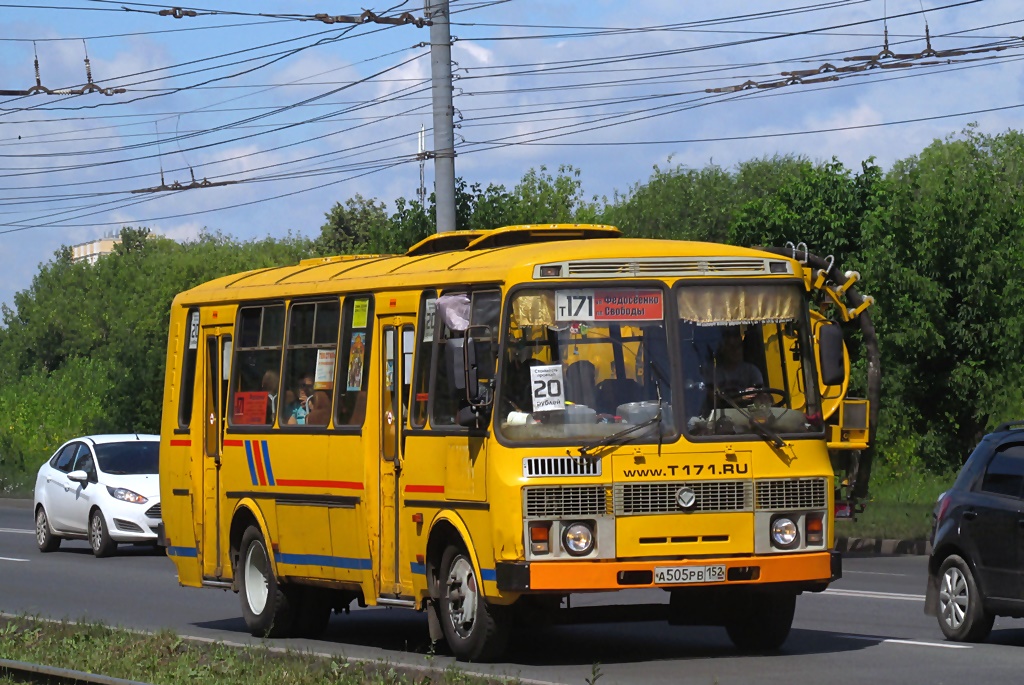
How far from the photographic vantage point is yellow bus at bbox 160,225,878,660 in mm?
10906

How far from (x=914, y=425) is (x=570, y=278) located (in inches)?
801

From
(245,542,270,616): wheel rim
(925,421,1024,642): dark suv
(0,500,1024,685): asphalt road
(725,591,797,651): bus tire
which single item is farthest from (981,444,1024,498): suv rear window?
(245,542,270,616): wheel rim

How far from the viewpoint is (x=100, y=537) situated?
25.0m

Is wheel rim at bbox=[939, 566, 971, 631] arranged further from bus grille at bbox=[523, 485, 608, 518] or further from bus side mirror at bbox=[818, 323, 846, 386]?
bus grille at bbox=[523, 485, 608, 518]

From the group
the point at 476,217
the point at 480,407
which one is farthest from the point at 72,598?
the point at 476,217

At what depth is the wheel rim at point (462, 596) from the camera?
11406 millimetres

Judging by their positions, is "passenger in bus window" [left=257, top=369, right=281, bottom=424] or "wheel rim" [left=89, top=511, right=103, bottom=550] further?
"wheel rim" [left=89, top=511, right=103, bottom=550]

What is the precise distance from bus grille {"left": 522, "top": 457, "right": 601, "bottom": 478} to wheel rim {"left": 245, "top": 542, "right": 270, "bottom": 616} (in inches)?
158

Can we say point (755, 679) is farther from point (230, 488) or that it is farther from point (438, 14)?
point (438, 14)

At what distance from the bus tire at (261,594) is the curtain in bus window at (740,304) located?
14.4ft

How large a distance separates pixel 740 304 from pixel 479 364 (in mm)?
1723

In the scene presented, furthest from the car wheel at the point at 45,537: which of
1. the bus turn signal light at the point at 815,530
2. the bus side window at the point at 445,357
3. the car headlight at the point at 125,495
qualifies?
the bus turn signal light at the point at 815,530

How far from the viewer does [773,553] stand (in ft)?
36.7

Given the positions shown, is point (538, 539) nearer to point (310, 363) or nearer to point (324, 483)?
point (324, 483)
